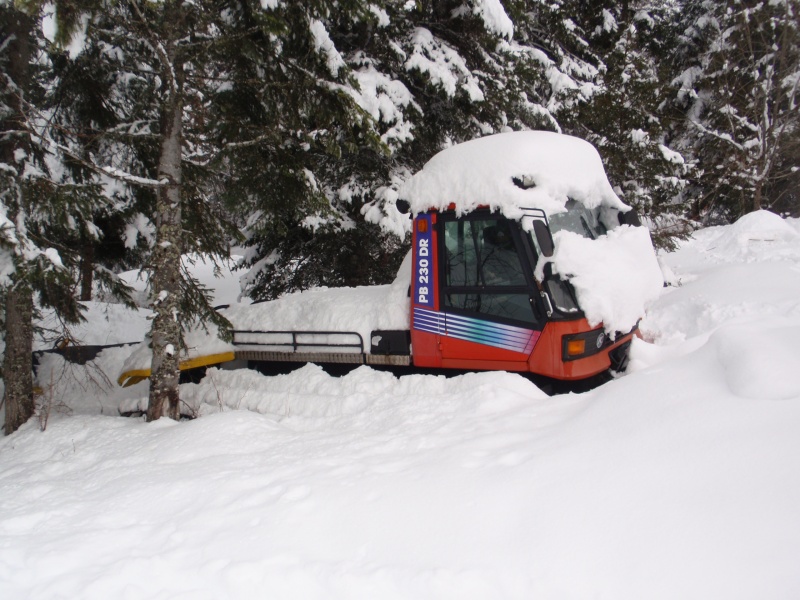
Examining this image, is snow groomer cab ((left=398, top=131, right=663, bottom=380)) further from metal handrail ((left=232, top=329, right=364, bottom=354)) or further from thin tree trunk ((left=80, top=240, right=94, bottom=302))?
thin tree trunk ((left=80, top=240, right=94, bottom=302))

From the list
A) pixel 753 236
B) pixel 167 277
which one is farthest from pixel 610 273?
pixel 753 236

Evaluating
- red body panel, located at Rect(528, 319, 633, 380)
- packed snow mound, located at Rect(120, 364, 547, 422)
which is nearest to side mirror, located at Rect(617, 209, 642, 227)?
red body panel, located at Rect(528, 319, 633, 380)

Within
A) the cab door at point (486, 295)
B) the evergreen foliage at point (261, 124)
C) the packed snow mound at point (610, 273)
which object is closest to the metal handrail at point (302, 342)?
the evergreen foliage at point (261, 124)

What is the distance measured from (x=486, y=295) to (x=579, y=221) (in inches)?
45.7

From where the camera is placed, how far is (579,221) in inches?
194

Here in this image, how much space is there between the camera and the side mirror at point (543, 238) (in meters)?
4.45

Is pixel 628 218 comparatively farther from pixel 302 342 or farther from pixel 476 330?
pixel 302 342

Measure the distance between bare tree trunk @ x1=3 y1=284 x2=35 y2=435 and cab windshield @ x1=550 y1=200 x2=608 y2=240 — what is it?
581 centimetres

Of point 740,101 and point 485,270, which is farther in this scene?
point 740,101

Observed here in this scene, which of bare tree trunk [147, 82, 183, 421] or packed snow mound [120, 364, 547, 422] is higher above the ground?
bare tree trunk [147, 82, 183, 421]

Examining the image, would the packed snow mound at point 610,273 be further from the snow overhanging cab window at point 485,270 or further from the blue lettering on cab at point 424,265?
the blue lettering on cab at point 424,265

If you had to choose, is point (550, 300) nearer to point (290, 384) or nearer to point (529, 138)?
point (529, 138)

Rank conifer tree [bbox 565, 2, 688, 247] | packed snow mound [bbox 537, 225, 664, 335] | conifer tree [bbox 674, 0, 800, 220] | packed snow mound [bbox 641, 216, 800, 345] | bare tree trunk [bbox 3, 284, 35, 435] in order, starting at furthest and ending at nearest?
1. conifer tree [bbox 674, 0, 800, 220]
2. conifer tree [bbox 565, 2, 688, 247]
3. bare tree trunk [bbox 3, 284, 35, 435]
4. packed snow mound [bbox 641, 216, 800, 345]
5. packed snow mound [bbox 537, 225, 664, 335]

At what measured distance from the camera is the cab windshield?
4.73 meters
